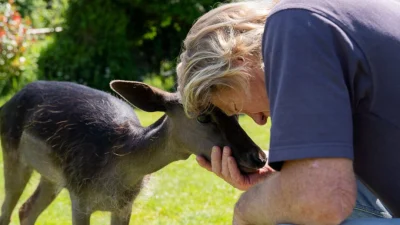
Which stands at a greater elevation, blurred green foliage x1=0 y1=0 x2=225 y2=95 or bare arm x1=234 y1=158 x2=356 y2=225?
bare arm x1=234 y1=158 x2=356 y2=225

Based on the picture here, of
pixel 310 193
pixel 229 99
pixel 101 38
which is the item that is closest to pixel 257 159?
pixel 229 99

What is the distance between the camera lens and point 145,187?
16.8ft

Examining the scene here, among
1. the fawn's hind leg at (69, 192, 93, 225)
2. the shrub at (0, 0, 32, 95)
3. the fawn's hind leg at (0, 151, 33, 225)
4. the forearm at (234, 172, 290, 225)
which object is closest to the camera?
the forearm at (234, 172, 290, 225)

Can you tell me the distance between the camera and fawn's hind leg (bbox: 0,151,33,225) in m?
5.79

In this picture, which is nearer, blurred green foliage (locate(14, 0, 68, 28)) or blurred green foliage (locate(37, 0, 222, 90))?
blurred green foliage (locate(37, 0, 222, 90))

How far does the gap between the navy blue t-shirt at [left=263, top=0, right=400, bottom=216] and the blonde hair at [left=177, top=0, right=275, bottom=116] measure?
314 mm

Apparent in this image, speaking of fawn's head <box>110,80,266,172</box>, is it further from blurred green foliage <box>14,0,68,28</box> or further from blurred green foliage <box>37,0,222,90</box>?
blurred green foliage <box>14,0,68,28</box>

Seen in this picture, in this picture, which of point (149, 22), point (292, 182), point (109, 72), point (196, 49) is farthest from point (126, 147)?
point (149, 22)

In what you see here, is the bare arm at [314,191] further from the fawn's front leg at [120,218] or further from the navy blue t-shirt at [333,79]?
the fawn's front leg at [120,218]

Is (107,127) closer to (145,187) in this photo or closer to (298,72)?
(145,187)

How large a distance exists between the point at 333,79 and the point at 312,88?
81 mm

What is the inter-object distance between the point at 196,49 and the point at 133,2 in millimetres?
11270

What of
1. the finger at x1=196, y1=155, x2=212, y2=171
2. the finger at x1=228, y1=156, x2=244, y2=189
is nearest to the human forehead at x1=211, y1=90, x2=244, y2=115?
the finger at x1=228, y1=156, x2=244, y2=189

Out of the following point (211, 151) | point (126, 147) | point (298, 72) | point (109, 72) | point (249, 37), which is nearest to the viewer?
point (298, 72)
